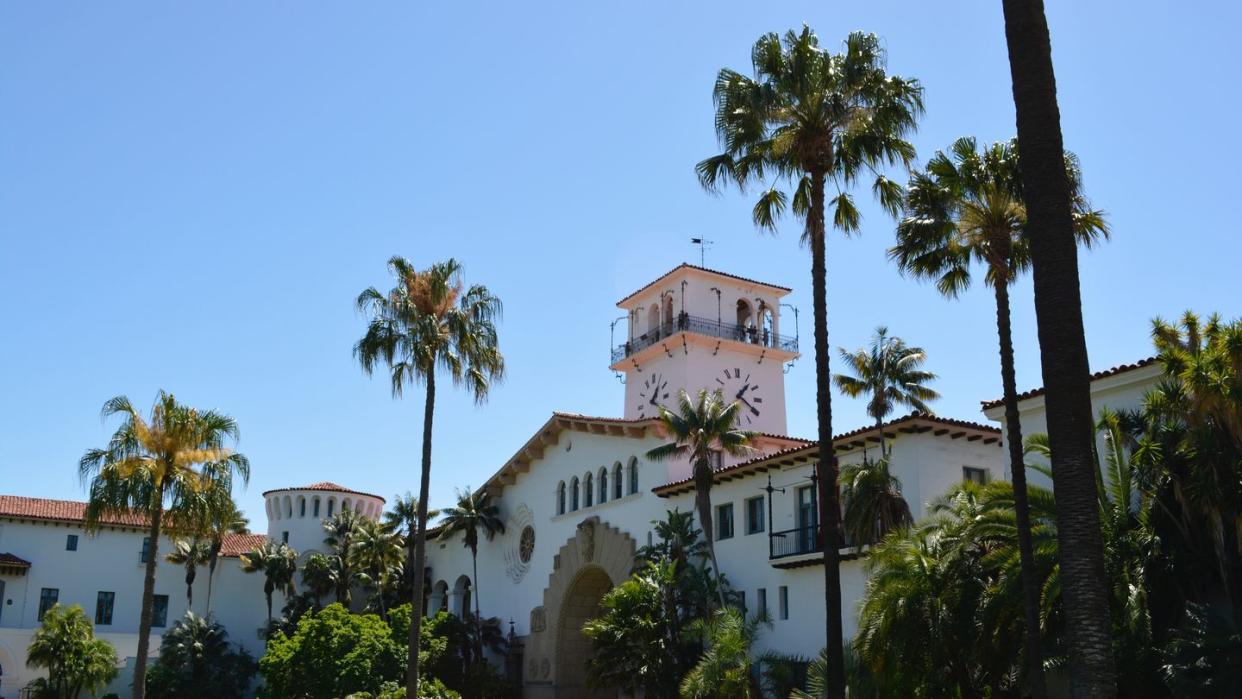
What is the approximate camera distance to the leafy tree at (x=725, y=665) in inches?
1230

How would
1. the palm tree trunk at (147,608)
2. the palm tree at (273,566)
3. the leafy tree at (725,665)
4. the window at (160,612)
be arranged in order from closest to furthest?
1. the palm tree trunk at (147,608)
2. the leafy tree at (725,665)
3. the palm tree at (273,566)
4. the window at (160,612)

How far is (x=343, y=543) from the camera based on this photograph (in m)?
65.3

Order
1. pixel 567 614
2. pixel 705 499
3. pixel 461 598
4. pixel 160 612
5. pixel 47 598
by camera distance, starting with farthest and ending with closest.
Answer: pixel 160 612 < pixel 47 598 < pixel 461 598 < pixel 567 614 < pixel 705 499

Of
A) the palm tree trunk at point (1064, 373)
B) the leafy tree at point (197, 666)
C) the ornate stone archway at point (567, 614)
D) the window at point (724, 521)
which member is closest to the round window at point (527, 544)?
the ornate stone archway at point (567, 614)

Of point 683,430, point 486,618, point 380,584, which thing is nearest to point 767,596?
point 683,430

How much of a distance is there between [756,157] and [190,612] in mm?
49608

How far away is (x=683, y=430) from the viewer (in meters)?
36.2

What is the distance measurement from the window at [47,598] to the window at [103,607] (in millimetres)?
1941

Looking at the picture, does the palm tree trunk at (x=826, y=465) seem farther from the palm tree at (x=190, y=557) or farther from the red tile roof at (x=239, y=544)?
the red tile roof at (x=239, y=544)

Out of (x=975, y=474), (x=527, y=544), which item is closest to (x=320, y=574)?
(x=527, y=544)

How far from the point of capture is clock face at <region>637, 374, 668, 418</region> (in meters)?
51.6

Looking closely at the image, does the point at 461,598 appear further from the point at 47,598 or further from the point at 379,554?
the point at 47,598

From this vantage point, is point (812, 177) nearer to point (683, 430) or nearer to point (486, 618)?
point (683, 430)

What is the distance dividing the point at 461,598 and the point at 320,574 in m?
9.52
